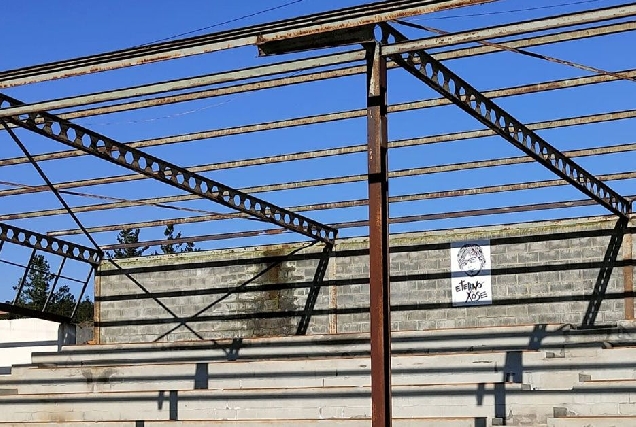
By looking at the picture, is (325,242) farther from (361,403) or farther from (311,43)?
(311,43)

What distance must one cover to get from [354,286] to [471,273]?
3.26m

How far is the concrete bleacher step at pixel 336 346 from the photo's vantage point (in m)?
21.7

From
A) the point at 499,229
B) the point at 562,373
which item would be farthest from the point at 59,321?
the point at 562,373

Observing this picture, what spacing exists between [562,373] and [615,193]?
295 inches

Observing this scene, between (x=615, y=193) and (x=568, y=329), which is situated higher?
(x=615, y=193)

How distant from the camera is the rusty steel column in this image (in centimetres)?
1316

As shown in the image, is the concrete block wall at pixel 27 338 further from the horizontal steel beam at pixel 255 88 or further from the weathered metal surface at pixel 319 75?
the weathered metal surface at pixel 319 75

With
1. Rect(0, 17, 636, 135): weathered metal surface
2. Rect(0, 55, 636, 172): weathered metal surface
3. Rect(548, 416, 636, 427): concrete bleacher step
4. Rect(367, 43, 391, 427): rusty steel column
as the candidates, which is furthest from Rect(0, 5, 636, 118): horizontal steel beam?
Rect(548, 416, 636, 427): concrete bleacher step

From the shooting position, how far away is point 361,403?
61.4 feet

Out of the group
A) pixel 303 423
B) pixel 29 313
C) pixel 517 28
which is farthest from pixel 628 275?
pixel 29 313

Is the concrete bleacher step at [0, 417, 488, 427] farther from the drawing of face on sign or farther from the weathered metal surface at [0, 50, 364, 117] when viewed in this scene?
the drawing of face on sign

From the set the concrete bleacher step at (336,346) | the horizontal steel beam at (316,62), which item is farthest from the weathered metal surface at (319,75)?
the concrete bleacher step at (336,346)

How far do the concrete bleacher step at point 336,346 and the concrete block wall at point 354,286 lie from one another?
2153mm

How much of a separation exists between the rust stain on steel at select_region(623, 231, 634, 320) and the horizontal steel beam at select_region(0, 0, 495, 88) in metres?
12.7
